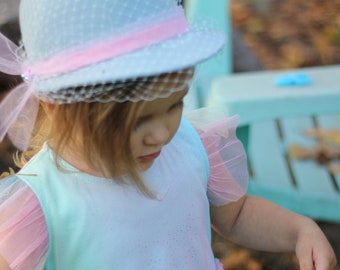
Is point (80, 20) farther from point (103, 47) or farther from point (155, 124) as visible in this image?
point (155, 124)

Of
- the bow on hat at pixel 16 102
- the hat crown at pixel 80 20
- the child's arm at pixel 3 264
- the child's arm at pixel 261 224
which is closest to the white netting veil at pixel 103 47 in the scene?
the hat crown at pixel 80 20

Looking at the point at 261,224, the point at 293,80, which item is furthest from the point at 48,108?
the point at 293,80

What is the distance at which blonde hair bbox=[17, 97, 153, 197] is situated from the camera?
107cm

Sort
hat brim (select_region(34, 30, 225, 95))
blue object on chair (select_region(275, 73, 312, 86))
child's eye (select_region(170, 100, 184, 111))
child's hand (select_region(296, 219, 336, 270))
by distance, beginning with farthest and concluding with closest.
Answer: blue object on chair (select_region(275, 73, 312, 86))
child's hand (select_region(296, 219, 336, 270))
child's eye (select_region(170, 100, 184, 111))
hat brim (select_region(34, 30, 225, 95))

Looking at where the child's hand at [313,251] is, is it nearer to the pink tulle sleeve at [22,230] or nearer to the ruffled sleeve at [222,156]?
the ruffled sleeve at [222,156]

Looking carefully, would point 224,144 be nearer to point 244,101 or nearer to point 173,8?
point 173,8

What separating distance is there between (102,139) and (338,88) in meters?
1.25

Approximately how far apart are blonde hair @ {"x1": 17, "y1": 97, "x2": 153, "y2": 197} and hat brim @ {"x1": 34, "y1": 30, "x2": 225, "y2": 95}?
57mm

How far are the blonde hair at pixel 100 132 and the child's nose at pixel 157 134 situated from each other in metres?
0.03

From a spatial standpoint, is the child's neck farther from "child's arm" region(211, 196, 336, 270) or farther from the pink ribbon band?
"child's arm" region(211, 196, 336, 270)

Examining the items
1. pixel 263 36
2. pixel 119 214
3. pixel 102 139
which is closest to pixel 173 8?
pixel 102 139

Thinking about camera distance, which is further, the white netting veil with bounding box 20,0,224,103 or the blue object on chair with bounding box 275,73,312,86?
the blue object on chair with bounding box 275,73,312,86

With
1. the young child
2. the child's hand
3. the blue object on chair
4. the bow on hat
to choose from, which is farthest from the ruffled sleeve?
the blue object on chair

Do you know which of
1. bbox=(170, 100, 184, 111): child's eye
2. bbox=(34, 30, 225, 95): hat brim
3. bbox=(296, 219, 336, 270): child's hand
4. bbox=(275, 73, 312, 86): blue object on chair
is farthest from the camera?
bbox=(275, 73, 312, 86): blue object on chair
